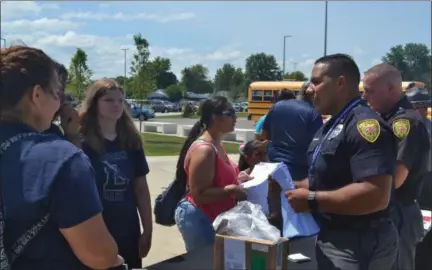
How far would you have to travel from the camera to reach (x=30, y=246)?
1.71 metres

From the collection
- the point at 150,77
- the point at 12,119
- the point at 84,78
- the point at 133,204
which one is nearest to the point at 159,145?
the point at 150,77

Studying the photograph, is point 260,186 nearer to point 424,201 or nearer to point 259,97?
point 424,201

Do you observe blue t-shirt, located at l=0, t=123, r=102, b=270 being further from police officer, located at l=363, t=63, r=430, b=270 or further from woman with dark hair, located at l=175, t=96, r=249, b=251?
police officer, located at l=363, t=63, r=430, b=270

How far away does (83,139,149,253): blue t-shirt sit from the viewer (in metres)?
3.22

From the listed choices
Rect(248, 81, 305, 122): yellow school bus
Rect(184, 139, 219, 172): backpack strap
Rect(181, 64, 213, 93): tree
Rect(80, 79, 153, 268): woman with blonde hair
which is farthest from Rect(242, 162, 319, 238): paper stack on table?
Rect(181, 64, 213, 93): tree

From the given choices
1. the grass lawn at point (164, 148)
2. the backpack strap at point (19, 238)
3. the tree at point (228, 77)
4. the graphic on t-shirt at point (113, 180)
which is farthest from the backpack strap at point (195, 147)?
the tree at point (228, 77)

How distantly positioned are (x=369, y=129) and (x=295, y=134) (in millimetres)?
2430

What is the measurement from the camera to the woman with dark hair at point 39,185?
164cm

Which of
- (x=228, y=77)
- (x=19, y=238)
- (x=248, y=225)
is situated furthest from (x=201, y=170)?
(x=228, y=77)

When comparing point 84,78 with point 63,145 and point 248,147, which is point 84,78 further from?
point 63,145

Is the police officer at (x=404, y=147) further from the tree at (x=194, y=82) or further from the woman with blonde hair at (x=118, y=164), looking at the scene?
the tree at (x=194, y=82)

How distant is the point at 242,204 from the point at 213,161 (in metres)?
0.53

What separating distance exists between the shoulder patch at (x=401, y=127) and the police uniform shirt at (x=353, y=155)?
41.8 inches

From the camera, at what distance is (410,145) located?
3.58 m
